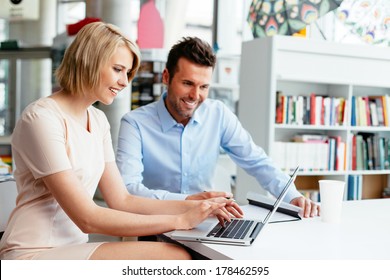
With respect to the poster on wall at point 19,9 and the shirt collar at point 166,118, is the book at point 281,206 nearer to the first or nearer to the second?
the shirt collar at point 166,118

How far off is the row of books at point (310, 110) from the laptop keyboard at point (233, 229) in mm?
2749

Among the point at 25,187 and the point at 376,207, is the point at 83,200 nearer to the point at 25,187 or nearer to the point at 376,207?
the point at 25,187

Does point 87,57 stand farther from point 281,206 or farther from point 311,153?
point 311,153

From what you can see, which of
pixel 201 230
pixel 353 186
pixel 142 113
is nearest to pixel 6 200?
pixel 201 230

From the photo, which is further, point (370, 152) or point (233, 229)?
point (370, 152)

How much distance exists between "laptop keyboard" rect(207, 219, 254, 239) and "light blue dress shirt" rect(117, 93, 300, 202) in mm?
754

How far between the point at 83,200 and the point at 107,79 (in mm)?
395

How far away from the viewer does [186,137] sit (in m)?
Answer: 2.58

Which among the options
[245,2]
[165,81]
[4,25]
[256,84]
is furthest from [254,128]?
[4,25]

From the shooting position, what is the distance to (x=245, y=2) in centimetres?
779

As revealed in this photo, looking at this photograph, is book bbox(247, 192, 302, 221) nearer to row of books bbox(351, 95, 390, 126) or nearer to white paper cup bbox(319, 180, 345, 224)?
white paper cup bbox(319, 180, 345, 224)

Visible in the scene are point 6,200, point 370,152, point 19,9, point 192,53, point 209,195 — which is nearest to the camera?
point 6,200

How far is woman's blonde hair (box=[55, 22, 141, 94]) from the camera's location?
1.65 m

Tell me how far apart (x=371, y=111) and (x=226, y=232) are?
141 inches
